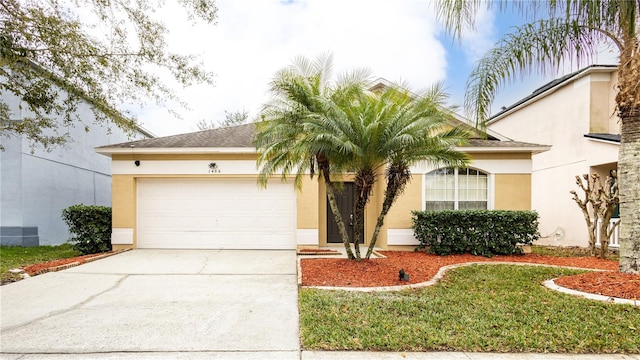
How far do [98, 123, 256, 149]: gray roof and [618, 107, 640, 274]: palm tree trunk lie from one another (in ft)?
29.4

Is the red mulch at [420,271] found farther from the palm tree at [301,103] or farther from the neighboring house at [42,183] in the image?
the neighboring house at [42,183]

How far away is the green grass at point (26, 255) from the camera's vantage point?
8828 millimetres

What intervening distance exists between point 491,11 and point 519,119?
1367 centimetres

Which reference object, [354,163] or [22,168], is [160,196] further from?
[354,163]

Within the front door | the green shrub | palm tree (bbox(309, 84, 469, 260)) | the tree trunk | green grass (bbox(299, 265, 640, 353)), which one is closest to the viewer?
green grass (bbox(299, 265, 640, 353))

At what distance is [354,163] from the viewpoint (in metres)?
7.70

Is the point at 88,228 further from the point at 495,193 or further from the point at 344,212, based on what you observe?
the point at 495,193

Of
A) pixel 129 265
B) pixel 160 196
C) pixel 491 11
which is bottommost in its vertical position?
pixel 129 265

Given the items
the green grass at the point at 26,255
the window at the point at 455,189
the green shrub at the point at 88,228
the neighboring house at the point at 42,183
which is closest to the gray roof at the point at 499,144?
the window at the point at 455,189

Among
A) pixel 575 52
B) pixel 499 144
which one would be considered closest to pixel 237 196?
pixel 499 144

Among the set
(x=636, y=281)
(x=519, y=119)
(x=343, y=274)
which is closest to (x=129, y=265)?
(x=343, y=274)

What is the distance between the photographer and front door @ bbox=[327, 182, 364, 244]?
464 inches

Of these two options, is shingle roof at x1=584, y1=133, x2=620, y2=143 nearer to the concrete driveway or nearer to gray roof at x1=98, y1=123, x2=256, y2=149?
the concrete driveway

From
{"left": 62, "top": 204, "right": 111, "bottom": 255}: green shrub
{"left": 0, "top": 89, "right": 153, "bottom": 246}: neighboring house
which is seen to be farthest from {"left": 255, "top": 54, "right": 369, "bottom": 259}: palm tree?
{"left": 62, "top": 204, "right": 111, "bottom": 255}: green shrub
